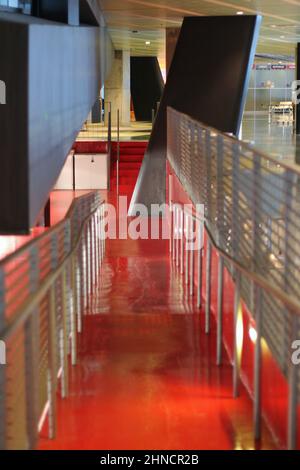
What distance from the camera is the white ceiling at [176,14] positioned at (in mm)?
16391

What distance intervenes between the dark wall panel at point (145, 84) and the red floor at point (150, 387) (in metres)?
33.7

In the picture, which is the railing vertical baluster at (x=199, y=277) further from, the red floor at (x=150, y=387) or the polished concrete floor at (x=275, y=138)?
the polished concrete floor at (x=275, y=138)

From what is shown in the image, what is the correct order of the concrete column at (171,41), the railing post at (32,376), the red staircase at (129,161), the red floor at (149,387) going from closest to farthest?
the railing post at (32,376), the red floor at (149,387), the concrete column at (171,41), the red staircase at (129,161)

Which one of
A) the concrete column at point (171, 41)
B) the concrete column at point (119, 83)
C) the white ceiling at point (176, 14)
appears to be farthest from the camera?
the concrete column at point (119, 83)

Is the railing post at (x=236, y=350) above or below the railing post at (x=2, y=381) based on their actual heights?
below

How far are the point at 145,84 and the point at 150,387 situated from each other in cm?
3815

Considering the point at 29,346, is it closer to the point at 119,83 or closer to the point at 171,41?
the point at 171,41

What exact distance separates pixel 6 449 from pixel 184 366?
10.7 ft

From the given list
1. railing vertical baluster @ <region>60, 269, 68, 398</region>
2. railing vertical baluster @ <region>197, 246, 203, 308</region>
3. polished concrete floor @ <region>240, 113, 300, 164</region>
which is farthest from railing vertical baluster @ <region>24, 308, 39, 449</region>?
polished concrete floor @ <region>240, 113, 300, 164</region>

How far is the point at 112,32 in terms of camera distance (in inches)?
947

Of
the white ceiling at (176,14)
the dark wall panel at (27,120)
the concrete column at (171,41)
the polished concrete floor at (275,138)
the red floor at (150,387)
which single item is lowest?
the red floor at (150,387)

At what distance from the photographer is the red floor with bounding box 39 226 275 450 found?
4.88 m

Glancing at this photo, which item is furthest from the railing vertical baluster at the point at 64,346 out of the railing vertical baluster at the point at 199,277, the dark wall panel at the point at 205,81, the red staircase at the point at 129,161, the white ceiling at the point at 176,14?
the red staircase at the point at 129,161

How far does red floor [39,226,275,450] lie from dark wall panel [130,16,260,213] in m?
8.40
